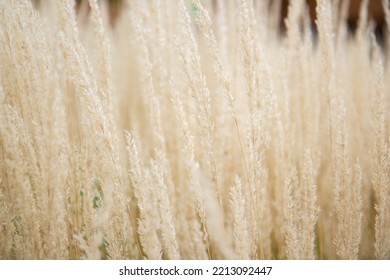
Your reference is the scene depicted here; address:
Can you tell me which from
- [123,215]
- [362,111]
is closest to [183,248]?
[123,215]

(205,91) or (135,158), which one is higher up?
(205,91)

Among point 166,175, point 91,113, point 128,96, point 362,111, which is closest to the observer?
point 91,113

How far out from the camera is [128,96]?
293cm

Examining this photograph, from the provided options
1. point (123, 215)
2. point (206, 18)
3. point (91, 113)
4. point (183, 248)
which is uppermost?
point (206, 18)

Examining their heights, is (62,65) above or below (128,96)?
above

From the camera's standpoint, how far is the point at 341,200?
4.17 ft

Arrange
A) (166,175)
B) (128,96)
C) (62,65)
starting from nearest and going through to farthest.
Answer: (166,175), (62,65), (128,96)

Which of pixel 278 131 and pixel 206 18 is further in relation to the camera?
pixel 278 131

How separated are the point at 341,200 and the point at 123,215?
Answer: 2.57 ft

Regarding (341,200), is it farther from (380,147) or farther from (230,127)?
(230,127)

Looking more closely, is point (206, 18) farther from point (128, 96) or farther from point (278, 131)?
point (128, 96)

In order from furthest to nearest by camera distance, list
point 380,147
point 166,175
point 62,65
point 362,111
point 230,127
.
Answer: point 362,111
point 230,127
point 62,65
point 166,175
point 380,147

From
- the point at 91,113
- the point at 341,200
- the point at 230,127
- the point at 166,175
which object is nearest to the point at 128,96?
the point at 230,127

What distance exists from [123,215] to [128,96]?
191cm
